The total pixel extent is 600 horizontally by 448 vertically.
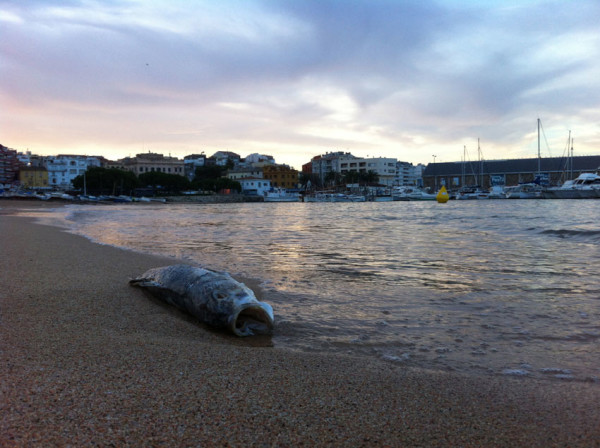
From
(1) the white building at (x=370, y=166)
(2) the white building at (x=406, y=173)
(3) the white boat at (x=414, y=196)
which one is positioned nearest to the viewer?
(3) the white boat at (x=414, y=196)

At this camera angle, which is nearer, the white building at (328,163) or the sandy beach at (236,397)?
the sandy beach at (236,397)

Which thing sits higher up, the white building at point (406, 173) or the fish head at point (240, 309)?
the white building at point (406, 173)

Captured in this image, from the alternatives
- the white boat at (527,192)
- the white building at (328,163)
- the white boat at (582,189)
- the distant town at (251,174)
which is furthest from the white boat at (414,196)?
the white building at (328,163)

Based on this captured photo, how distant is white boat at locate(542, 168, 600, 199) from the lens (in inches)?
2527

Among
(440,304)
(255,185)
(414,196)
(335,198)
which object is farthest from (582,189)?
(440,304)

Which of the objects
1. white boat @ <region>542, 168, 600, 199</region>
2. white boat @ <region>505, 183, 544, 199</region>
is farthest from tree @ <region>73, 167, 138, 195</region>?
white boat @ <region>542, 168, 600, 199</region>

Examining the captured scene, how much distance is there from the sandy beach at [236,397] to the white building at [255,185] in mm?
102479

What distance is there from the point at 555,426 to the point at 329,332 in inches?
79.7

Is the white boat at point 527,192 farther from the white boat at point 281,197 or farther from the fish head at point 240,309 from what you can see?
the fish head at point 240,309

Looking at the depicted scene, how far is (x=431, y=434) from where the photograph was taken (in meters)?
1.97

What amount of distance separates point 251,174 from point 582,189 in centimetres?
7768

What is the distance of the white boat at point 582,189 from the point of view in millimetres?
64188

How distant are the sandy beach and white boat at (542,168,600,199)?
74985 mm

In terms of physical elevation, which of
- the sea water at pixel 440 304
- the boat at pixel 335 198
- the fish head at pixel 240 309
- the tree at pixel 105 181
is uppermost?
the tree at pixel 105 181
